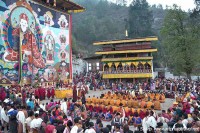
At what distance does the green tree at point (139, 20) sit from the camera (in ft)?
174

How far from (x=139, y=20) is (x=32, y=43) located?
37.9m

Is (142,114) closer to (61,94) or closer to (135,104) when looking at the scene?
(135,104)

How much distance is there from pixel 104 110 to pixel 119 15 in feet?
224

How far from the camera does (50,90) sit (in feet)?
63.1

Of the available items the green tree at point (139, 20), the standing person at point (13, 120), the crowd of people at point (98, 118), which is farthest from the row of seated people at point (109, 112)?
the green tree at point (139, 20)

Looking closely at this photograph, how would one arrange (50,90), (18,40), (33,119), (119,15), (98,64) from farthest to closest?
(119,15) < (98,64) < (18,40) < (50,90) < (33,119)

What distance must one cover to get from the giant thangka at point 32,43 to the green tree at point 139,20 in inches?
1120

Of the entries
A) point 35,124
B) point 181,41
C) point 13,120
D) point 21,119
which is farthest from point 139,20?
point 35,124

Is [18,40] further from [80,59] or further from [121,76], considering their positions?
[80,59]

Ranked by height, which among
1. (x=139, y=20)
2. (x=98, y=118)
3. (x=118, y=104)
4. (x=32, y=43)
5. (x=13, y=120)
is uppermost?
(x=139, y=20)

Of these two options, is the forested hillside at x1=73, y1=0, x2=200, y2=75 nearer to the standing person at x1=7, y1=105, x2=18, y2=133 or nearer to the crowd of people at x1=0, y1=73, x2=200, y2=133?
the crowd of people at x1=0, y1=73, x2=200, y2=133

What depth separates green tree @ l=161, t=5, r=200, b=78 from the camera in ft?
93.8

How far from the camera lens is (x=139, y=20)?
182ft

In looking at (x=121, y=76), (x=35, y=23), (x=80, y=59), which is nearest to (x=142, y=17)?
(x=80, y=59)
